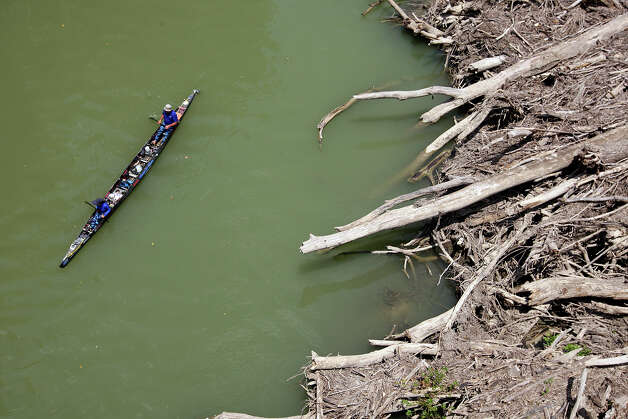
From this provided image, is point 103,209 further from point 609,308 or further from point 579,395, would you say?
point 609,308

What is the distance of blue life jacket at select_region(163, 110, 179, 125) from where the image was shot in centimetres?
803

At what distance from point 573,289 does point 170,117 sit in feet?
22.4

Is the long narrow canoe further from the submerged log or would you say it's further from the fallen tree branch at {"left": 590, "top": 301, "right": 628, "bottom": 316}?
the fallen tree branch at {"left": 590, "top": 301, "right": 628, "bottom": 316}

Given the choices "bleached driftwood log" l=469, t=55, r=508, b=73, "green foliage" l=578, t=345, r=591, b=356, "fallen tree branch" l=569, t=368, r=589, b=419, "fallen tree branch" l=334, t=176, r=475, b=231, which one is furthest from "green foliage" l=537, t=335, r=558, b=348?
"bleached driftwood log" l=469, t=55, r=508, b=73

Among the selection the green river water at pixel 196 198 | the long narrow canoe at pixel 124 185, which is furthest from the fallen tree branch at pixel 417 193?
the long narrow canoe at pixel 124 185

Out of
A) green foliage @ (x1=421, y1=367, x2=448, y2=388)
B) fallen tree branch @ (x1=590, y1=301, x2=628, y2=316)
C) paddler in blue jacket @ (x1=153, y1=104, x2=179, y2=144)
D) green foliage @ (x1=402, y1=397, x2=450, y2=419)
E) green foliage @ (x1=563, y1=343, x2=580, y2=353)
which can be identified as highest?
paddler in blue jacket @ (x1=153, y1=104, x2=179, y2=144)

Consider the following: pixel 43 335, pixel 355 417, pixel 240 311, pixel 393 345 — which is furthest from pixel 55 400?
pixel 393 345

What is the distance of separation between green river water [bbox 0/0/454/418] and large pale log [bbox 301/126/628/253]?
2.33ft

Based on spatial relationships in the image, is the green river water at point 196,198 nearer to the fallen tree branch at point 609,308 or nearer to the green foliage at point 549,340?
the green foliage at point 549,340

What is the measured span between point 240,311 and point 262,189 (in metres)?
2.15

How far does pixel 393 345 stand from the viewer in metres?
5.97

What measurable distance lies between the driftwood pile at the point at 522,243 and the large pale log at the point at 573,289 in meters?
0.02

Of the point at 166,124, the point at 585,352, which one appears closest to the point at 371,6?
the point at 166,124

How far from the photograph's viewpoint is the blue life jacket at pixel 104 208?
7398 mm
